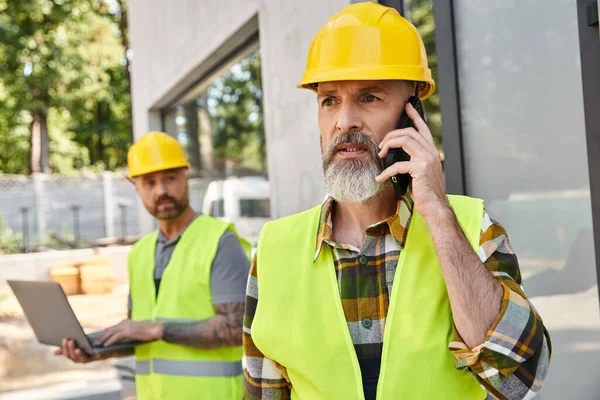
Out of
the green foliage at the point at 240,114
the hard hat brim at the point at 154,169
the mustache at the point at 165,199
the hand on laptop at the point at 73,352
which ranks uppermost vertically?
the green foliage at the point at 240,114

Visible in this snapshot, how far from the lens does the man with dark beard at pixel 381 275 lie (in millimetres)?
1466

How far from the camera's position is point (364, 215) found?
70.9 inches

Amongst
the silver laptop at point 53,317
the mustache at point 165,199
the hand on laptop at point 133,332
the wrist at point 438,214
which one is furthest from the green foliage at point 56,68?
the wrist at point 438,214

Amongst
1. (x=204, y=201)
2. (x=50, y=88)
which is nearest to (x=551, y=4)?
(x=204, y=201)

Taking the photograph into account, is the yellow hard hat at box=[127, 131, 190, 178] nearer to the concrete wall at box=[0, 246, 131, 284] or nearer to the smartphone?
the smartphone

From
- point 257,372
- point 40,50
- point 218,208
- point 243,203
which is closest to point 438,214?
point 257,372

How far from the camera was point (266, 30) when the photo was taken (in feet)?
13.3

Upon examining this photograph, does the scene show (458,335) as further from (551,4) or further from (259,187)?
(259,187)

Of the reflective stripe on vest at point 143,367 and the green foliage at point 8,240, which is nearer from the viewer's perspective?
the reflective stripe on vest at point 143,367

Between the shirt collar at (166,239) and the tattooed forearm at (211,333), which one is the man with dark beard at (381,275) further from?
the shirt collar at (166,239)

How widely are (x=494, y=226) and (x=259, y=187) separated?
4449 millimetres

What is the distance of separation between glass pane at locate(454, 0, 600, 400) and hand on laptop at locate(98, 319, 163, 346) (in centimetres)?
166

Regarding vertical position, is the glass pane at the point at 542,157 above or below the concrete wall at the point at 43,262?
above

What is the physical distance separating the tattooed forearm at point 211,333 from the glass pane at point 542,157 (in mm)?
1293
